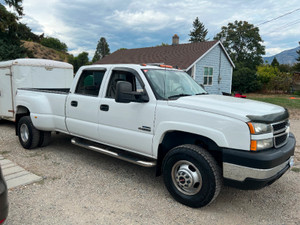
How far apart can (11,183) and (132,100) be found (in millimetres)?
2374

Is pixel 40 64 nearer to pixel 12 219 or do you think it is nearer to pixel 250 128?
pixel 12 219

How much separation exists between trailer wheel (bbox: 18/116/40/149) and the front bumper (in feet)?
14.5

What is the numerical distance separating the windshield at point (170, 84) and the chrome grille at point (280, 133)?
4.59 feet

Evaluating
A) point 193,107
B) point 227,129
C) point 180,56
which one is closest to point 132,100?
point 193,107

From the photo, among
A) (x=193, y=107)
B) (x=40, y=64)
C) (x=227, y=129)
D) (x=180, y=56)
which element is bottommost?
(x=227, y=129)

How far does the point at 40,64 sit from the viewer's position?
773cm

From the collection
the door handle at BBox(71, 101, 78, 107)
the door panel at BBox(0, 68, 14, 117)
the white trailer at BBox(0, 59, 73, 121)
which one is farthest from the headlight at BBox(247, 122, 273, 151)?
the door panel at BBox(0, 68, 14, 117)

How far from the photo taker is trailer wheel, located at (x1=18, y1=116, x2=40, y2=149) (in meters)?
5.62

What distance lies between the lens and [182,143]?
3.71 meters

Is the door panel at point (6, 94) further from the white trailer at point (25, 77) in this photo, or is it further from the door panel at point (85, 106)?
the door panel at point (85, 106)

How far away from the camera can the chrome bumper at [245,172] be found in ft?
9.26

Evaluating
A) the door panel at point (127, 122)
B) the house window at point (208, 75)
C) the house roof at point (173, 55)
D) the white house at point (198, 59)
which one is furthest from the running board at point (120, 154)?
the house window at point (208, 75)

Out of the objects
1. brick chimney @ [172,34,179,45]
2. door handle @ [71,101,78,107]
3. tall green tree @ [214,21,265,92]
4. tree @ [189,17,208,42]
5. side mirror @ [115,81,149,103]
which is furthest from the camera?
tree @ [189,17,208,42]

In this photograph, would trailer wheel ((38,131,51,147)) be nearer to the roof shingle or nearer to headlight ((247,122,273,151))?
headlight ((247,122,273,151))
